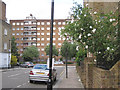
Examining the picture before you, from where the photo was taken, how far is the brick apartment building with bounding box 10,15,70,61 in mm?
80688

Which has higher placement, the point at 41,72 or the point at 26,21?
the point at 26,21

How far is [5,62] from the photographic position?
36.4 meters

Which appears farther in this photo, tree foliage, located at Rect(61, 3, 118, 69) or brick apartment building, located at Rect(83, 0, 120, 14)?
brick apartment building, located at Rect(83, 0, 120, 14)

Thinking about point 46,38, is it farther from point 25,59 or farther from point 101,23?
point 101,23

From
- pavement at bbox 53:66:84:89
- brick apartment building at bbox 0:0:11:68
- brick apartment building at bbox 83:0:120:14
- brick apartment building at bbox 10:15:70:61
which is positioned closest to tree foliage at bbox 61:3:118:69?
brick apartment building at bbox 83:0:120:14

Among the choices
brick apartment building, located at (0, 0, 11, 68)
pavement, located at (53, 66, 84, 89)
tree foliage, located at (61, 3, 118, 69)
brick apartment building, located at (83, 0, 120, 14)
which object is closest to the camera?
tree foliage, located at (61, 3, 118, 69)

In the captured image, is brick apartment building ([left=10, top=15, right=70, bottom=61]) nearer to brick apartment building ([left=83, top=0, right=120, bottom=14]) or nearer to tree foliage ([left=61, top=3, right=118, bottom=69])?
brick apartment building ([left=83, top=0, right=120, bottom=14])

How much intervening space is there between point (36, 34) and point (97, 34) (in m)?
75.7

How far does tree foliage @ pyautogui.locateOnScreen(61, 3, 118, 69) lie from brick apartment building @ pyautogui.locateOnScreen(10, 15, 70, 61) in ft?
237

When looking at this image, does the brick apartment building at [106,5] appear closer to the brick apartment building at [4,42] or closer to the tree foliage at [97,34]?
the tree foliage at [97,34]

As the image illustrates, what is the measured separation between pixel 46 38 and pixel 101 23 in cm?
7539

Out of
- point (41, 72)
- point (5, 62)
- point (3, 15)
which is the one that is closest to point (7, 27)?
Result: point (3, 15)

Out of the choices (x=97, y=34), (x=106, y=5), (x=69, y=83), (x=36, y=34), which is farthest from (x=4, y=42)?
(x=36, y=34)

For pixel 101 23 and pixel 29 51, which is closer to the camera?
pixel 101 23
